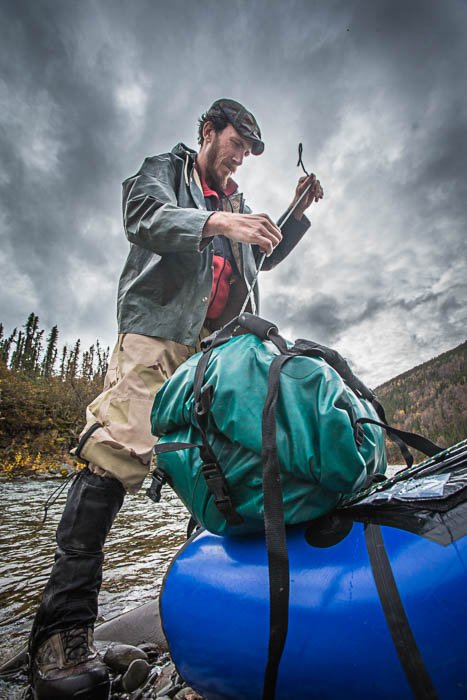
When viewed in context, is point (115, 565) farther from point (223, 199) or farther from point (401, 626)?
point (223, 199)

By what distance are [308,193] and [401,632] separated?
2.54 meters

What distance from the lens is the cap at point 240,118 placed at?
2.53 meters

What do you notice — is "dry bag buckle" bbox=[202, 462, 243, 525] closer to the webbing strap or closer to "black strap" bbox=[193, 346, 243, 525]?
"black strap" bbox=[193, 346, 243, 525]

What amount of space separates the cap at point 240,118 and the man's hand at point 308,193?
39cm

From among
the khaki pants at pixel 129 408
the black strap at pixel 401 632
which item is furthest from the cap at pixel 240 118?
the black strap at pixel 401 632

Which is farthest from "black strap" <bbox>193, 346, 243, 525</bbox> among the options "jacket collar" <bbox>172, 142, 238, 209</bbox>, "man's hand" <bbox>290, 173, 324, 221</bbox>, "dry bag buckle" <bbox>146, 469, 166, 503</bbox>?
"man's hand" <bbox>290, 173, 324, 221</bbox>

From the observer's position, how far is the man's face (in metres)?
2.55

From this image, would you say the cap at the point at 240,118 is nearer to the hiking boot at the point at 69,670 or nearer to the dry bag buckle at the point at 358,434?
the dry bag buckle at the point at 358,434

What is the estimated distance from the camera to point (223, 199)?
2.68 meters

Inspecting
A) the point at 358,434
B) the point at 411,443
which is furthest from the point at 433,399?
the point at 358,434

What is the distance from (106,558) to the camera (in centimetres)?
311

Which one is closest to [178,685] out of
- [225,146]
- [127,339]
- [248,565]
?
[248,565]

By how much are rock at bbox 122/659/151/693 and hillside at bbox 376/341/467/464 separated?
170 ft

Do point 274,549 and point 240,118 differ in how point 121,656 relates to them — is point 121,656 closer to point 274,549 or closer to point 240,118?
point 274,549
